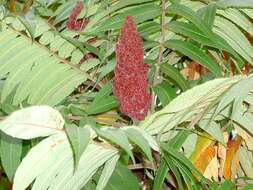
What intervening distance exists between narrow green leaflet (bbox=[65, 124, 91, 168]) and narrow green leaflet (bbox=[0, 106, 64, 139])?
0.02 m

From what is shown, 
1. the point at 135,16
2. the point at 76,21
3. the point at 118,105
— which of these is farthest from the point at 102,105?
the point at 76,21

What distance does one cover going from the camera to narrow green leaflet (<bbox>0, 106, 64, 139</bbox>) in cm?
50

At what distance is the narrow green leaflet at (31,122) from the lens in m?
0.50

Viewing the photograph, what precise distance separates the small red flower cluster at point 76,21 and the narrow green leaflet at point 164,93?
237 millimetres

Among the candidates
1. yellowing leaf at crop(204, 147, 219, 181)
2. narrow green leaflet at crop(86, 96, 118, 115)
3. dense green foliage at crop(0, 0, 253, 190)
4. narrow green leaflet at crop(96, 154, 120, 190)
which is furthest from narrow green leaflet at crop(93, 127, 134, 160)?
yellowing leaf at crop(204, 147, 219, 181)

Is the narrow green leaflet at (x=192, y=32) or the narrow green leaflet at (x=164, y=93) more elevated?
the narrow green leaflet at (x=192, y=32)

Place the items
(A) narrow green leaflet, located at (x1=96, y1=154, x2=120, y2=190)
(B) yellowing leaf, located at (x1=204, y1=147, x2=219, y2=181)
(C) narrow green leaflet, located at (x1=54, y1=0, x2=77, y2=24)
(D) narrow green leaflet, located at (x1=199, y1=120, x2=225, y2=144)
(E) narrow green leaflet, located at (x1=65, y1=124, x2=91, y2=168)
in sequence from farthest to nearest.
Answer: (C) narrow green leaflet, located at (x1=54, y1=0, x2=77, y2=24) → (B) yellowing leaf, located at (x1=204, y1=147, x2=219, y2=181) → (D) narrow green leaflet, located at (x1=199, y1=120, x2=225, y2=144) → (A) narrow green leaflet, located at (x1=96, y1=154, x2=120, y2=190) → (E) narrow green leaflet, located at (x1=65, y1=124, x2=91, y2=168)

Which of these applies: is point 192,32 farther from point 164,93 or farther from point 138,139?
point 138,139

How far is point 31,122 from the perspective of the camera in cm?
52

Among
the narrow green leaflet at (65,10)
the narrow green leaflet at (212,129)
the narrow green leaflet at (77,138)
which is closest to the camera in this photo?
the narrow green leaflet at (77,138)

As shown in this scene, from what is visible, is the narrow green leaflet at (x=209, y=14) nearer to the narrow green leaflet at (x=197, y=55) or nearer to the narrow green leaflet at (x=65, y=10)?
the narrow green leaflet at (x=197, y=55)

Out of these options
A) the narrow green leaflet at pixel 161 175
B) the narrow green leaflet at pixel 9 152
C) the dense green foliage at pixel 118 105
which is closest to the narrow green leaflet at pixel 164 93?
the dense green foliage at pixel 118 105

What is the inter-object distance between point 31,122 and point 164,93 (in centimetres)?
32

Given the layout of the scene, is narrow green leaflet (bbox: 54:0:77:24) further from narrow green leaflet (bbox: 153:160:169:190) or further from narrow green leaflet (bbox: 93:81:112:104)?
narrow green leaflet (bbox: 153:160:169:190)
